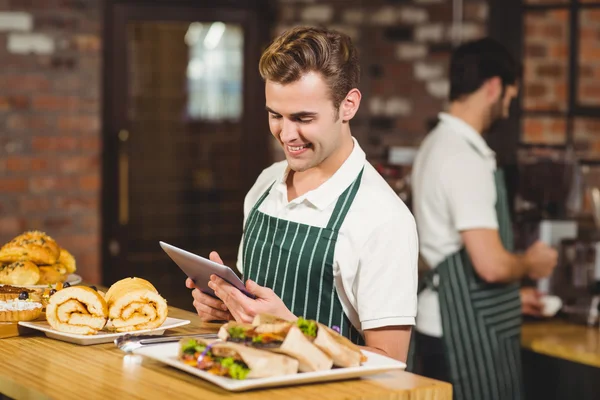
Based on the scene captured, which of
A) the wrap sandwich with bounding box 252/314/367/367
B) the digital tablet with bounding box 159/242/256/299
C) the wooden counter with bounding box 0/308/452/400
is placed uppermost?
the digital tablet with bounding box 159/242/256/299

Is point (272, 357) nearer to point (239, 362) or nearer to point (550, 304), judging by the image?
point (239, 362)

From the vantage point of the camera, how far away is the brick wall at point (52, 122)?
488cm

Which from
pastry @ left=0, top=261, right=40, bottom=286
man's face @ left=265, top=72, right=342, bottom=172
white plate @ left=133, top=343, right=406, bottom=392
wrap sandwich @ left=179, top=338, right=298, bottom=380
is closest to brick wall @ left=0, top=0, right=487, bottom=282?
pastry @ left=0, top=261, right=40, bottom=286

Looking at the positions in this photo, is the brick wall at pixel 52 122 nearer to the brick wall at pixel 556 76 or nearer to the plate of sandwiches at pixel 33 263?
the brick wall at pixel 556 76

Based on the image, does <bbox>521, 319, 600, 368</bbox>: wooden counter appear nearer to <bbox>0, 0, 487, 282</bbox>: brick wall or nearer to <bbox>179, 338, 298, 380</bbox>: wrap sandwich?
Answer: <bbox>0, 0, 487, 282</bbox>: brick wall

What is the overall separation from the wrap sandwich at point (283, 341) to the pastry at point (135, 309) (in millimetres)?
352

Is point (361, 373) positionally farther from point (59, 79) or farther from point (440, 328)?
point (59, 79)

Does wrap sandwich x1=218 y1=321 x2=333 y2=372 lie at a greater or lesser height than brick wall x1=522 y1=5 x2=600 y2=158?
lesser

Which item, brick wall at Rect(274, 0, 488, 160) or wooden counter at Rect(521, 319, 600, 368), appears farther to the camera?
brick wall at Rect(274, 0, 488, 160)

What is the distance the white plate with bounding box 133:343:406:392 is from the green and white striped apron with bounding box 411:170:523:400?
1.71 meters

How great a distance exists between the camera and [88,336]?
219 cm

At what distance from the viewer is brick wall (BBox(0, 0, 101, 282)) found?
4.88m

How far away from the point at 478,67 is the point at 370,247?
1.68 meters

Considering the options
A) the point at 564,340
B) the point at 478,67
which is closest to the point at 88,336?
the point at 478,67
